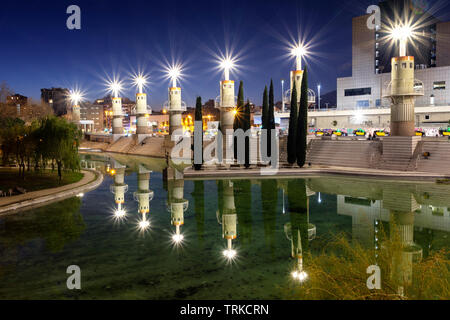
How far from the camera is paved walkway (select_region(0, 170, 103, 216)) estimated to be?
19625mm

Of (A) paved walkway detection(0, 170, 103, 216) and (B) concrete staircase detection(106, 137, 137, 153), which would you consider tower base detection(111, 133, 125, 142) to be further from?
(A) paved walkway detection(0, 170, 103, 216)

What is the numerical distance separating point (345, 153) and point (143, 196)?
74.4ft

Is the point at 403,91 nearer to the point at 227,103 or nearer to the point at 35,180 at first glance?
the point at 227,103

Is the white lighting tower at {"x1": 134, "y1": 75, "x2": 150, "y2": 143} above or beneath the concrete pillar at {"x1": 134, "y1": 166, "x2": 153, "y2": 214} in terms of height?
above

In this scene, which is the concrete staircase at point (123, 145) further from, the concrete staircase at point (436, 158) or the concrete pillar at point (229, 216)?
the concrete staircase at point (436, 158)

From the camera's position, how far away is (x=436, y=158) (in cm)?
3050

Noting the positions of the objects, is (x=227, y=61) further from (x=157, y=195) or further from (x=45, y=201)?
(x=45, y=201)

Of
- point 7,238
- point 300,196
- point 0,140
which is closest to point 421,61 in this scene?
point 300,196

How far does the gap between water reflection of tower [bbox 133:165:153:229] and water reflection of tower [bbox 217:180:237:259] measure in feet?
11.6

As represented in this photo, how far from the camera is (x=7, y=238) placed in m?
14.4

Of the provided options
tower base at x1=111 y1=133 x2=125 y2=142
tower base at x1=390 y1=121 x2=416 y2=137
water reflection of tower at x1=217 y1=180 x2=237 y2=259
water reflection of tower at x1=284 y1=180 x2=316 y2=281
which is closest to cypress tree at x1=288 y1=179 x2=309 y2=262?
water reflection of tower at x1=284 y1=180 x2=316 y2=281

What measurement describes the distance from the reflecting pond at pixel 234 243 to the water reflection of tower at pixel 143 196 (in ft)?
0.23

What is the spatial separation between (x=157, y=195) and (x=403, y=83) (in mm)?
23024
